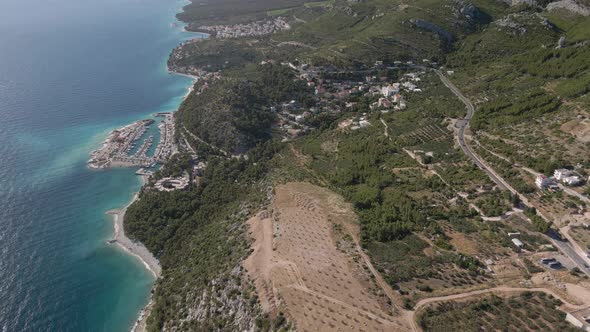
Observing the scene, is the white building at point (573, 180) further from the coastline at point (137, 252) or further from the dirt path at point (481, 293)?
the coastline at point (137, 252)

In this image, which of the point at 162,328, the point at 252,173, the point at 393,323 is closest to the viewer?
the point at 393,323

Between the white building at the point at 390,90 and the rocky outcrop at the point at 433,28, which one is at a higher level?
the rocky outcrop at the point at 433,28

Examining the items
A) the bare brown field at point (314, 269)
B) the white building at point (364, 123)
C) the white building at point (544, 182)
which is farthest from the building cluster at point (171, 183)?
the white building at point (544, 182)

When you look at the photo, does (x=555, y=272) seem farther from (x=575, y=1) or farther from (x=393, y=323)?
(x=575, y=1)

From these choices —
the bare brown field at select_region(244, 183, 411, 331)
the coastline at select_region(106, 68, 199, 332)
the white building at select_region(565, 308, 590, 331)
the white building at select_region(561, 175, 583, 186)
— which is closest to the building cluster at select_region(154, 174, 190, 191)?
the coastline at select_region(106, 68, 199, 332)

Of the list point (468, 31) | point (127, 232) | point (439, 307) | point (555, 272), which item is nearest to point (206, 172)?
point (127, 232)

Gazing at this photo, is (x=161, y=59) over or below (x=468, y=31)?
below
